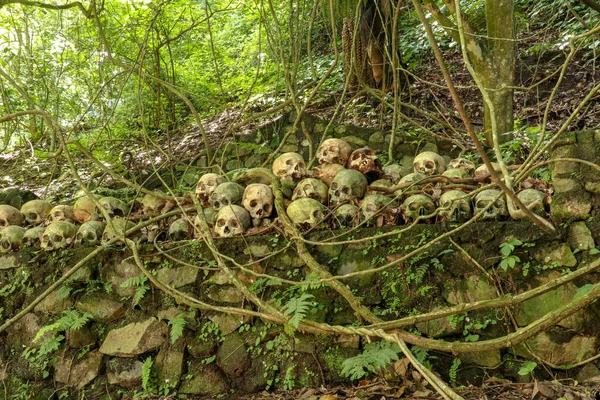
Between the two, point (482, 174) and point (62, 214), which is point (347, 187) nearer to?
point (482, 174)

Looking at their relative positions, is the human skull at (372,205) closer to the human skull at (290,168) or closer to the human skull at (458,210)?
the human skull at (458,210)

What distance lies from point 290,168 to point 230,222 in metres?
0.65

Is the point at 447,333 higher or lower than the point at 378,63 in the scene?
lower

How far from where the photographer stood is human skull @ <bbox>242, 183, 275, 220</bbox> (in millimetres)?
3480

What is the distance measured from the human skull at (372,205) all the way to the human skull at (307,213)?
26cm

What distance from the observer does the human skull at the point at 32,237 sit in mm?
4078

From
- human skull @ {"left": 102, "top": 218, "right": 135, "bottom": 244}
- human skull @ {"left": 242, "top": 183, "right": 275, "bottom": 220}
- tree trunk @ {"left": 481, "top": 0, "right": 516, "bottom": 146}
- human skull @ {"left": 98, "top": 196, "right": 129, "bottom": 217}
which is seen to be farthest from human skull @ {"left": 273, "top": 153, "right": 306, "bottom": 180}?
tree trunk @ {"left": 481, "top": 0, "right": 516, "bottom": 146}

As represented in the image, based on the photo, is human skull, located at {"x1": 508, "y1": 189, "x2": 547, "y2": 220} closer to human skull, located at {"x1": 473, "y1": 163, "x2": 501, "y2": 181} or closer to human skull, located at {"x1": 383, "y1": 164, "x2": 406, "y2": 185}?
human skull, located at {"x1": 473, "y1": 163, "x2": 501, "y2": 181}

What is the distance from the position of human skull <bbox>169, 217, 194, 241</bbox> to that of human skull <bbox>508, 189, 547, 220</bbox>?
2154 mm

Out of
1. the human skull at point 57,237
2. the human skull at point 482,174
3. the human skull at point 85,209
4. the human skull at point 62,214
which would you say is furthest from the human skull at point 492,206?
the human skull at point 62,214

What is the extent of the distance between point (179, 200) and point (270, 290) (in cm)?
111

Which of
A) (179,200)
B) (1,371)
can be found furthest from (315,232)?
(1,371)

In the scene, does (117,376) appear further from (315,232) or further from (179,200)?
(315,232)

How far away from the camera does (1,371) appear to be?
3818mm
